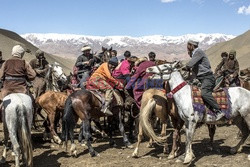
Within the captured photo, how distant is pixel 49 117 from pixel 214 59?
97.8 meters

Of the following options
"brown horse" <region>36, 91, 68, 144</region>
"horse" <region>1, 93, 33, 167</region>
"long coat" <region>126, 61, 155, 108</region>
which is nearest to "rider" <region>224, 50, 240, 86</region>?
"long coat" <region>126, 61, 155, 108</region>

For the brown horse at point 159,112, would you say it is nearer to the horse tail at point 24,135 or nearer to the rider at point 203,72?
the rider at point 203,72

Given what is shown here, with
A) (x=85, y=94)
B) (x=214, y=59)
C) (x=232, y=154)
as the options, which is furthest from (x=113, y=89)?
(x=214, y=59)

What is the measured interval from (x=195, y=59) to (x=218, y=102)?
1269 millimetres

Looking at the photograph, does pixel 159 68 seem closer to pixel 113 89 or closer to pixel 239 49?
pixel 113 89

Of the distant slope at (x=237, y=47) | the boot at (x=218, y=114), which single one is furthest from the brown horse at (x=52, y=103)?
the distant slope at (x=237, y=47)

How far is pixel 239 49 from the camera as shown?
10056 cm

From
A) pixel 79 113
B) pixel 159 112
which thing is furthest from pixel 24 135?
pixel 159 112

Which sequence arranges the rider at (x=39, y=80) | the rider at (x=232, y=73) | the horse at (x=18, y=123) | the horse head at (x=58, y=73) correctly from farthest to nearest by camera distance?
the rider at (x=232, y=73)
the rider at (x=39, y=80)
the horse head at (x=58, y=73)
the horse at (x=18, y=123)

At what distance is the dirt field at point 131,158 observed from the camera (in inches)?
325

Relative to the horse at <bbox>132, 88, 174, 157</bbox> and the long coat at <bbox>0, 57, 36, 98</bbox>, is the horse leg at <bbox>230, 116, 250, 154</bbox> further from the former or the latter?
the long coat at <bbox>0, 57, 36, 98</bbox>

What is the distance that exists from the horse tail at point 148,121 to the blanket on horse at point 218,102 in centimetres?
123

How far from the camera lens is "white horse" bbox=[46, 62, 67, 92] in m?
11.8

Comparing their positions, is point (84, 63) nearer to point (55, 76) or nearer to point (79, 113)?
point (55, 76)
